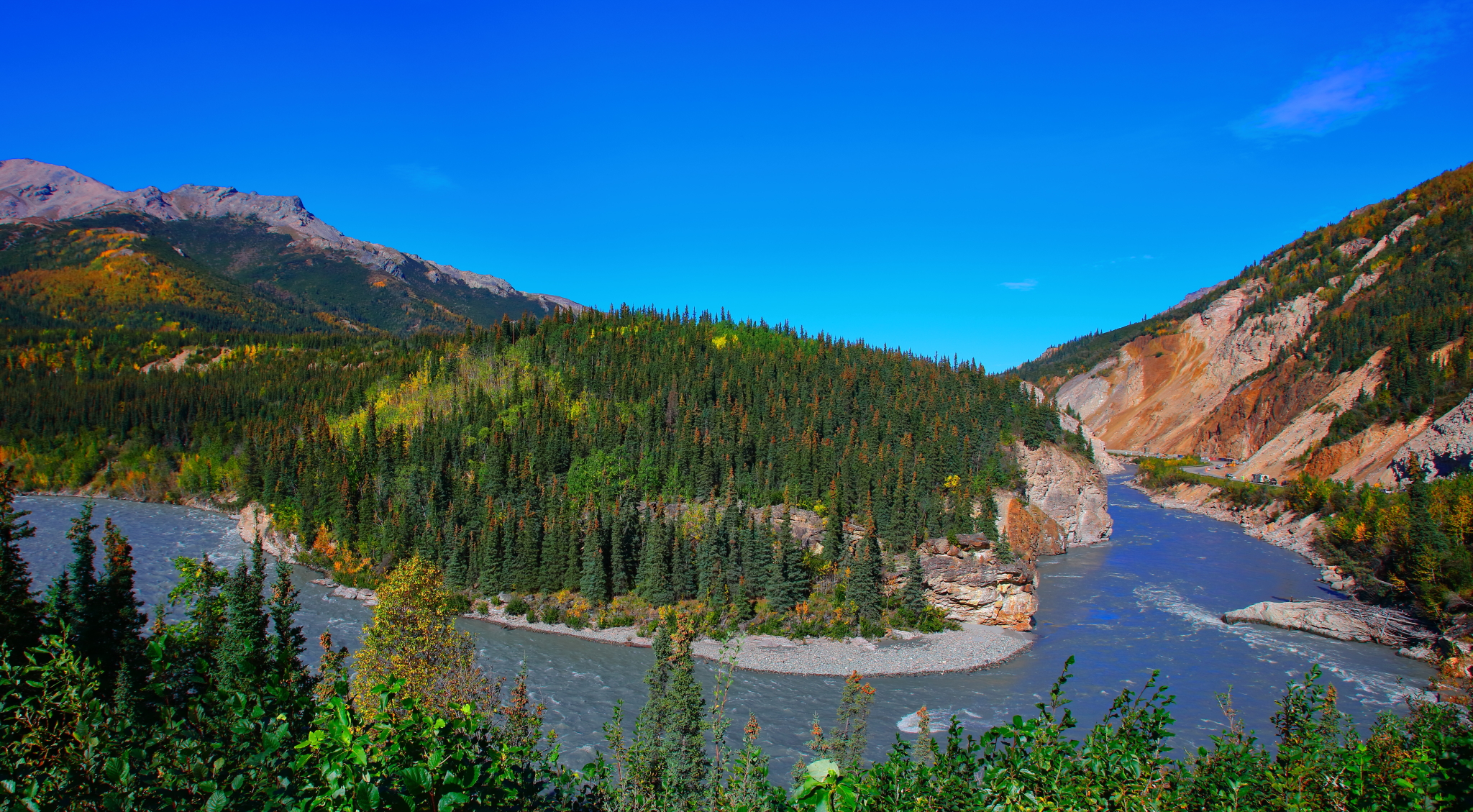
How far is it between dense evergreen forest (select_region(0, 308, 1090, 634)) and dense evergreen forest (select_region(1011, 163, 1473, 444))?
1645 inches

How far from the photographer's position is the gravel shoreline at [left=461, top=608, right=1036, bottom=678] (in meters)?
46.6

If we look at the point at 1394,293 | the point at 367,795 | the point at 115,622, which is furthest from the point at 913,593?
the point at 1394,293

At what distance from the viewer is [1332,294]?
142m

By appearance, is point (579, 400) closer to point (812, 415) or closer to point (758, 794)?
point (812, 415)

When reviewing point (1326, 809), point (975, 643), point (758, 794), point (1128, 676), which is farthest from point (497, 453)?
point (1326, 809)

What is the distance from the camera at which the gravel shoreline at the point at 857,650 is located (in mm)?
46594

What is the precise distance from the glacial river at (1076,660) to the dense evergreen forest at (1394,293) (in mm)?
35373

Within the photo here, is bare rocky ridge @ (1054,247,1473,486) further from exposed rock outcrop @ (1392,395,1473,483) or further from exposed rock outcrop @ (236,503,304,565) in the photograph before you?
exposed rock outcrop @ (236,503,304,565)

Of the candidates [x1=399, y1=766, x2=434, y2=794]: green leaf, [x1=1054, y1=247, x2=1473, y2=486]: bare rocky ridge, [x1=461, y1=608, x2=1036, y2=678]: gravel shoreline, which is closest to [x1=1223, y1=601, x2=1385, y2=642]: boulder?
[x1=461, y1=608, x2=1036, y2=678]: gravel shoreline

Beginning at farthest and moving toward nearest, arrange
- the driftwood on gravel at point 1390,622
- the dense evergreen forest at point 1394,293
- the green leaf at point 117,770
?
the dense evergreen forest at point 1394,293 → the driftwood on gravel at point 1390,622 → the green leaf at point 117,770

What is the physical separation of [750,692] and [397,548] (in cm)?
4419

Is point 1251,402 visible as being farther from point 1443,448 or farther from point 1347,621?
point 1347,621

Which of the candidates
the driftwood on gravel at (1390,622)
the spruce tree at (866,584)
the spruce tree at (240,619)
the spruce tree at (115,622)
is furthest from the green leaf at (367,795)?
the driftwood on gravel at (1390,622)

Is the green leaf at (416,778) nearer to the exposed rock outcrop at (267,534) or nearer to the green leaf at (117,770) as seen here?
the green leaf at (117,770)
